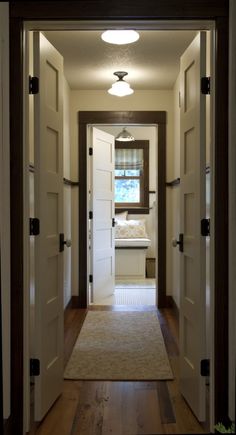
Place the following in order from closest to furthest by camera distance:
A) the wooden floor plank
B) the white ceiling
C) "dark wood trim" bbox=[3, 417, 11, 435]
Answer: "dark wood trim" bbox=[3, 417, 11, 435] → the wooden floor plank → the white ceiling

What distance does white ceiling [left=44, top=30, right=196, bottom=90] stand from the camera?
3.45m

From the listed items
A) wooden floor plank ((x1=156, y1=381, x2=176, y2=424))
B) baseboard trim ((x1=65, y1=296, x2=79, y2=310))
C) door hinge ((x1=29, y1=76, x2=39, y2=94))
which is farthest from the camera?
baseboard trim ((x1=65, y1=296, x2=79, y2=310))

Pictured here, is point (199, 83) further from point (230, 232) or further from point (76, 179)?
point (76, 179)

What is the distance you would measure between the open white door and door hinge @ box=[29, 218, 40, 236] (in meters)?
0.03

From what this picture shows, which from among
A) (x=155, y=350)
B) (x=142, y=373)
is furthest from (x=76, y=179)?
(x=142, y=373)

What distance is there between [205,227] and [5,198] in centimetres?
100

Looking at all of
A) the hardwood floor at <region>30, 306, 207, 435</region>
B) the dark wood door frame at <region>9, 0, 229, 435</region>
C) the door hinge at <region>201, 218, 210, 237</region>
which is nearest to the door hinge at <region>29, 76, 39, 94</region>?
the dark wood door frame at <region>9, 0, 229, 435</region>

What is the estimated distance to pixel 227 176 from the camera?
2100 millimetres

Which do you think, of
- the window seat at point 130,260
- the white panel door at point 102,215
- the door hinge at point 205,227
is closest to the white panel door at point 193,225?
the door hinge at point 205,227

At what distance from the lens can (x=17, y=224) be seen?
2.11 meters

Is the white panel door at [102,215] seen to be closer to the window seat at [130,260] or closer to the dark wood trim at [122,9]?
the window seat at [130,260]

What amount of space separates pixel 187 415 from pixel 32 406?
852 millimetres

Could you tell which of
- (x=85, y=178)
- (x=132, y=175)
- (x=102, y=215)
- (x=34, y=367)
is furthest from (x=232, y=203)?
(x=132, y=175)

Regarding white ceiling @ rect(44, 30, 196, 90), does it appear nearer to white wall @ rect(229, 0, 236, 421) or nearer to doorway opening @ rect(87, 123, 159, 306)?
doorway opening @ rect(87, 123, 159, 306)
